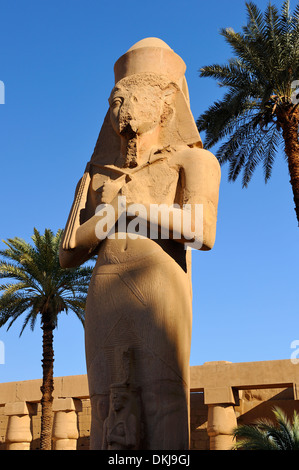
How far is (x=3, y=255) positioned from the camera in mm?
16031

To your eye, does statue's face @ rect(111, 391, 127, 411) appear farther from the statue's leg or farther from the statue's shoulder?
the statue's shoulder

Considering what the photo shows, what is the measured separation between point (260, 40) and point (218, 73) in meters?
1.34

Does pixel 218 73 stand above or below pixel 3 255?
above

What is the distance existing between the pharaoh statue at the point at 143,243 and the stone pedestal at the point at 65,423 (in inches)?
568

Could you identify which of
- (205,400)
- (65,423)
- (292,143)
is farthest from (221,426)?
(292,143)

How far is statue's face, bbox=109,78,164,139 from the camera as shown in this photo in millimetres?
3713

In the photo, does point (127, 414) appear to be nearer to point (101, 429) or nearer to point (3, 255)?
point (101, 429)

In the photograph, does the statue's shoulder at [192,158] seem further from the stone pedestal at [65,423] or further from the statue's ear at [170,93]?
the stone pedestal at [65,423]

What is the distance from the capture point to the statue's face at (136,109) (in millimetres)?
3713

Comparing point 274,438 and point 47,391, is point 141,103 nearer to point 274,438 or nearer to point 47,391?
point 274,438

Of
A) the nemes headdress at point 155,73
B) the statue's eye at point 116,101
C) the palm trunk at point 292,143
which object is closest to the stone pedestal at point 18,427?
the palm trunk at point 292,143

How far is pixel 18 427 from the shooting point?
696 inches

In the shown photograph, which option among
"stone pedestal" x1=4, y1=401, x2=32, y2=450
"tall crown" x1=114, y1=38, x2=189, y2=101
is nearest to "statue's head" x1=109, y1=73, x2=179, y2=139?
"tall crown" x1=114, y1=38, x2=189, y2=101
